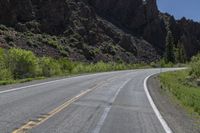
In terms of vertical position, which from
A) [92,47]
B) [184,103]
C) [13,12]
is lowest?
[184,103]

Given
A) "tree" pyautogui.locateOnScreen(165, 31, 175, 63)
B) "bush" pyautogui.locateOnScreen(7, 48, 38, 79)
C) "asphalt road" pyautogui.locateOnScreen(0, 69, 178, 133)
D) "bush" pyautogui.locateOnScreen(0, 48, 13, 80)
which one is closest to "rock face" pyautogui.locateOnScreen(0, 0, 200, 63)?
"tree" pyautogui.locateOnScreen(165, 31, 175, 63)

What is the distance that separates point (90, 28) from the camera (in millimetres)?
107188

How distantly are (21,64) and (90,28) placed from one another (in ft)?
226

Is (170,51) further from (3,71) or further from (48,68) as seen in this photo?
(3,71)

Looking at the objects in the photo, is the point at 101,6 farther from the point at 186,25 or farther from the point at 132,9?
the point at 186,25

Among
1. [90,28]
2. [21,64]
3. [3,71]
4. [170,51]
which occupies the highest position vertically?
[90,28]

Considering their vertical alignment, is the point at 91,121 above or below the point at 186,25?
below

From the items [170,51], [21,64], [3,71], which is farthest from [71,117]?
[170,51]

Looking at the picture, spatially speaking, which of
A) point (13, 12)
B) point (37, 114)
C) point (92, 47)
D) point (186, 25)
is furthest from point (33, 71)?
point (186, 25)

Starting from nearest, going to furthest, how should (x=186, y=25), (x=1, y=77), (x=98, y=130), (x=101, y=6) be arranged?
(x=98, y=130) → (x=1, y=77) → (x=101, y=6) → (x=186, y=25)

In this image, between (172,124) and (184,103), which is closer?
(172,124)

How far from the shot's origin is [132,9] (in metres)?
144

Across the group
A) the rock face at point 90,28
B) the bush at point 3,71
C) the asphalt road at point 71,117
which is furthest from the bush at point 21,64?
the rock face at point 90,28

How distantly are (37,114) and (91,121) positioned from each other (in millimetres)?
1749
